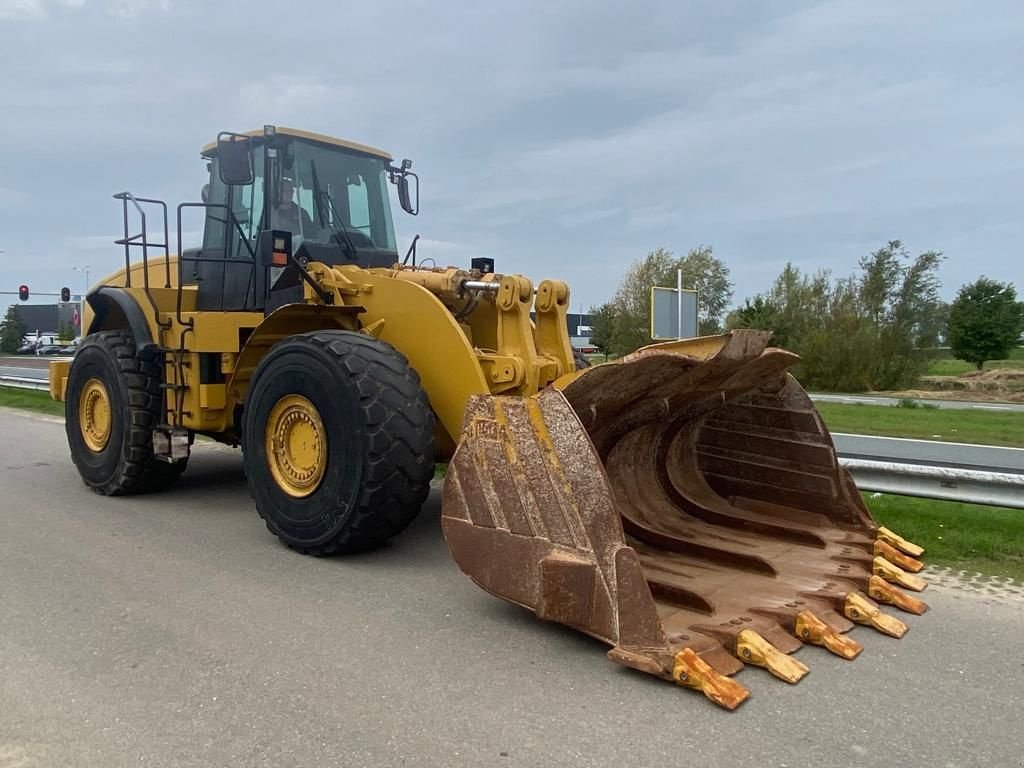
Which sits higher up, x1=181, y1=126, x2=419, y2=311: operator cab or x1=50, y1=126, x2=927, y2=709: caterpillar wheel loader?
x1=181, y1=126, x2=419, y2=311: operator cab

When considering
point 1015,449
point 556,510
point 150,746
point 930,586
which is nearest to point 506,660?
point 556,510

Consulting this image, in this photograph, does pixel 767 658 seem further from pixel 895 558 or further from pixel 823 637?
pixel 895 558

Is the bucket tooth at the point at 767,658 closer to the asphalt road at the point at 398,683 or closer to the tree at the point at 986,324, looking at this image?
the asphalt road at the point at 398,683

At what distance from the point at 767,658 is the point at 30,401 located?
56.5 feet

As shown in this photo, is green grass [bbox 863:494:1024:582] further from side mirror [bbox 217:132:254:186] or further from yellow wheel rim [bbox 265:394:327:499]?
side mirror [bbox 217:132:254:186]

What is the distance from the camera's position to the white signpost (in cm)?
1093

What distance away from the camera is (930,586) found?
4.98 m

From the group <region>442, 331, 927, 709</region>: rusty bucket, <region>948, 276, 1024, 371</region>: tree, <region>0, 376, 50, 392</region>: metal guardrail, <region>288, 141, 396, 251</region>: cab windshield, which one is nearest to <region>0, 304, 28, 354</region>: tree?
<region>0, 376, 50, 392</region>: metal guardrail

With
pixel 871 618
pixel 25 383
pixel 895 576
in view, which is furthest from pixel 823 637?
pixel 25 383

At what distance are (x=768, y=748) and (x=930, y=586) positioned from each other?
94.3 inches

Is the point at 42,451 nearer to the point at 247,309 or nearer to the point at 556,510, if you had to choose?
the point at 247,309

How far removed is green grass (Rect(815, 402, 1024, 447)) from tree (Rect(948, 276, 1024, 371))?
20024 mm

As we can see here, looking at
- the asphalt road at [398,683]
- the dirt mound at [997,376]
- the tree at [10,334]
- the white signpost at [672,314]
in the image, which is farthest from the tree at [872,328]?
the tree at [10,334]

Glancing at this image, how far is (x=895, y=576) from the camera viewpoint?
4.84 meters
